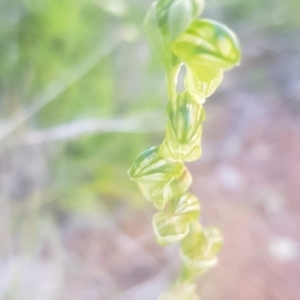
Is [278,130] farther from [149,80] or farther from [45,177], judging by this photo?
[45,177]

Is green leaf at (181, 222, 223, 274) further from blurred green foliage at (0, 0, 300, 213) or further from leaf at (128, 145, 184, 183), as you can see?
blurred green foliage at (0, 0, 300, 213)

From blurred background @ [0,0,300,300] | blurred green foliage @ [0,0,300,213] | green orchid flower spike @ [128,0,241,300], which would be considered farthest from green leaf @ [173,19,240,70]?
blurred green foliage @ [0,0,300,213]

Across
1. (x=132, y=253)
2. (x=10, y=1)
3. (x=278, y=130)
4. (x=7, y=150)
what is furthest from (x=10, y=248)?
(x=278, y=130)

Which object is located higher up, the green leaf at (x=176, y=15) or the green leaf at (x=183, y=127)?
the green leaf at (x=176, y=15)

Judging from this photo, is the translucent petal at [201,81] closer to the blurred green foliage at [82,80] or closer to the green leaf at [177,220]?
the green leaf at [177,220]

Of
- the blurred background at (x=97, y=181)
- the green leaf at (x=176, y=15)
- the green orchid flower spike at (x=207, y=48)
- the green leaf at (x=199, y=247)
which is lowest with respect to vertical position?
the green leaf at (x=199, y=247)

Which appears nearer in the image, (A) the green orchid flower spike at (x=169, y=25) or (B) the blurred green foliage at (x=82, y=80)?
(A) the green orchid flower spike at (x=169, y=25)

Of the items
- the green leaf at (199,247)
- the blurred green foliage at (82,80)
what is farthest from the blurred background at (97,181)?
the green leaf at (199,247)
